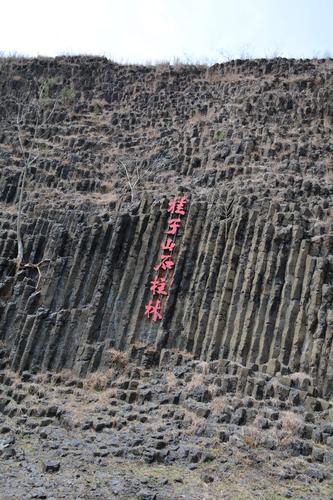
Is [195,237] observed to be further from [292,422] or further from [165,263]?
[292,422]

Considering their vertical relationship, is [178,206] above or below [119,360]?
above

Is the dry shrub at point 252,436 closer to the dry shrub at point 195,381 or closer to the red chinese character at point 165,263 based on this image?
the dry shrub at point 195,381

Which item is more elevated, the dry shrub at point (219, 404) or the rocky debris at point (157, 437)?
the dry shrub at point (219, 404)

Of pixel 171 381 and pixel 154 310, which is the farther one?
pixel 154 310

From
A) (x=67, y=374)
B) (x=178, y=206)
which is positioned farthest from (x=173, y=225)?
(x=67, y=374)

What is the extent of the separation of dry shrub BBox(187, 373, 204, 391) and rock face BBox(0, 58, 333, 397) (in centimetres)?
68

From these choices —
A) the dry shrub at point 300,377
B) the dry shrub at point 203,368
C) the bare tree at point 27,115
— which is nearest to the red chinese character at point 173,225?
the dry shrub at point 203,368

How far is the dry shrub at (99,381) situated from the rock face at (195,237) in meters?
0.32

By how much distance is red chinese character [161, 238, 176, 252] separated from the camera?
1611 centimetres

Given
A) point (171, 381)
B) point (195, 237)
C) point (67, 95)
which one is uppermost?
point (67, 95)

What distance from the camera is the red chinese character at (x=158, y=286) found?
1555cm

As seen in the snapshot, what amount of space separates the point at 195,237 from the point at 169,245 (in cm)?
80

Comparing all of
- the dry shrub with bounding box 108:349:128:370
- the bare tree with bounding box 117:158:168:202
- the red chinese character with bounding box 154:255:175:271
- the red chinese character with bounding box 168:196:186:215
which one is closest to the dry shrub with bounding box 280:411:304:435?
the dry shrub with bounding box 108:349:128:370

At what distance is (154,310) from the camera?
50.5 ft
